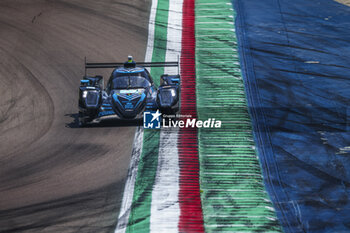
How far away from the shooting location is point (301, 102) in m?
18.5

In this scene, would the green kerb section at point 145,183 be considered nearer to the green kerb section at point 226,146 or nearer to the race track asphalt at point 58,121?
the race track asphalt at point 58,121

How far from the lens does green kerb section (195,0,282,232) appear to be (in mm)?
12227

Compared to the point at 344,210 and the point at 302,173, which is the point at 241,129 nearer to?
the point at 302,173

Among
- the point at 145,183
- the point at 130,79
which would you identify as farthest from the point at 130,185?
the point at 130,79

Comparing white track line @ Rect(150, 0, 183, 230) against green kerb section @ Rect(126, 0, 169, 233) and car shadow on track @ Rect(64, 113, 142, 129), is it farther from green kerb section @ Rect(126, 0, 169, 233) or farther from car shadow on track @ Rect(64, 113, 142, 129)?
car shadow on track @ Rect(64, 113, 142, 129)

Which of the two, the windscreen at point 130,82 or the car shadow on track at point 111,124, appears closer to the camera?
the car shadow on track at point 111,124

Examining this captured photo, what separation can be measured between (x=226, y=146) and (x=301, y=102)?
4336 millimetres

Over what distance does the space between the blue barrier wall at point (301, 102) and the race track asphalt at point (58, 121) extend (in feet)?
14.7

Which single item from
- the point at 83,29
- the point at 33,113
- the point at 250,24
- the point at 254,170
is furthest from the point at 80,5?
the point at 254,170

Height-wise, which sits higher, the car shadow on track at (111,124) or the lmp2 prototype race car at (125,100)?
the lmp2 prototype race car at (125,100)

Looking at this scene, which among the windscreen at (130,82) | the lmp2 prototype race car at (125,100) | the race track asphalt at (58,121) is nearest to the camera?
the race track asphalt at (58,121)

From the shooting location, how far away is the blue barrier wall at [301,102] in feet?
42.2
